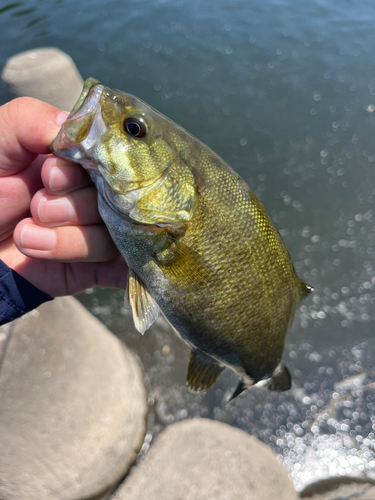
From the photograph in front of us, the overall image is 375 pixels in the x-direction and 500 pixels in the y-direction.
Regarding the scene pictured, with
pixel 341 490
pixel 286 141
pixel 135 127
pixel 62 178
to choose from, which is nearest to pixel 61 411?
pixel 62 178

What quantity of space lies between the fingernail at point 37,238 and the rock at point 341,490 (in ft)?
10.2

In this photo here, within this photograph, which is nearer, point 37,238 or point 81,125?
point 81,125

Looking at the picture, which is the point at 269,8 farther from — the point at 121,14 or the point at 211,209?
the point at 211,209

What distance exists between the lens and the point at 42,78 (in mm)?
3596

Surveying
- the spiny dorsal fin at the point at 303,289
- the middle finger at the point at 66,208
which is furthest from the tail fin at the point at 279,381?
the middle finger at the point at 66,208

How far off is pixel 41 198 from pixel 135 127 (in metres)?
0.55

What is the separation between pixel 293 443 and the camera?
3.31 metres

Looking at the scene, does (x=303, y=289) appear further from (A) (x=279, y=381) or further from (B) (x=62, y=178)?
(B) (x=62, y=178)

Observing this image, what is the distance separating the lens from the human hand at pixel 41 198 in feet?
4.75

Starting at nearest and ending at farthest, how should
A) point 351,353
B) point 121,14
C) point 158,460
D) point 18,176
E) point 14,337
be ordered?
point 18,176, point 14,337, point 158,460, point 351,353, point 121,14

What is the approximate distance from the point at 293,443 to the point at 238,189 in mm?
2979

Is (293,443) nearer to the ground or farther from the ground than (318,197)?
nearer to the ground

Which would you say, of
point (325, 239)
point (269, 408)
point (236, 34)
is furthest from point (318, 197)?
point (236, 34)

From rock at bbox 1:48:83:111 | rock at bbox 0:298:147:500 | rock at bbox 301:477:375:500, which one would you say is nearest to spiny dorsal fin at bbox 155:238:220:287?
rock at bbox 0:298:147:500
